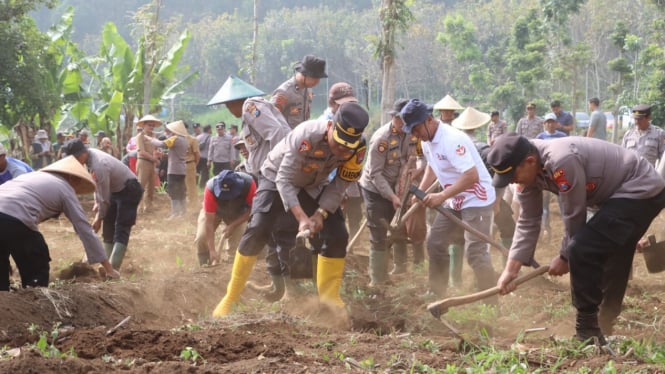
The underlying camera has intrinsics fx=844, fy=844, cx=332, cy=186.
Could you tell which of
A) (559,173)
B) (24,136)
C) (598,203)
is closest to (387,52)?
(598,203)

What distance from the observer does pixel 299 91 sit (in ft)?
26.8

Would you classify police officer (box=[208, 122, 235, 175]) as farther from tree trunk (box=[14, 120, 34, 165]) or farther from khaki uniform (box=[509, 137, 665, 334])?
khaki uniform (box=[509, 137, 665, 334])

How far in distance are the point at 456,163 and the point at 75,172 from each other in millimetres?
3152

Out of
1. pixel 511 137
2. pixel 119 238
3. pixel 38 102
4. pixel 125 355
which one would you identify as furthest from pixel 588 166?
pixel 38 102

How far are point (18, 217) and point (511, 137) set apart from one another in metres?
3.69

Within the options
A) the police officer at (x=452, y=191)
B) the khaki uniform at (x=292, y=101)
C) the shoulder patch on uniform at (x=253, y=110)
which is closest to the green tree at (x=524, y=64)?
the khaki uniform at (x=292, y=101)

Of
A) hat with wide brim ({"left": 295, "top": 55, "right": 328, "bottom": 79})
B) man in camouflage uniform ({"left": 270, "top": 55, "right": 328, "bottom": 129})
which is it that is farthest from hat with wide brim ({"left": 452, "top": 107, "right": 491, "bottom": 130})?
hat with wide brim ({"left": 295, "top": 55, "right": 328, "bottom": 79})

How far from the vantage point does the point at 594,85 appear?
4516cm

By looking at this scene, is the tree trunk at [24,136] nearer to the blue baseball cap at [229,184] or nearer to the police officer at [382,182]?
the blue baseball cap at [229,184]

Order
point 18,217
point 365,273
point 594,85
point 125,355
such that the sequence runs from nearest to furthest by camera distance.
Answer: point 125,355
point 18,217
point 365,273
point 594,85

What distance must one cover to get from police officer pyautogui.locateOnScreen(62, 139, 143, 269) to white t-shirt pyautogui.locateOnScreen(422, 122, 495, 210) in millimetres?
3189

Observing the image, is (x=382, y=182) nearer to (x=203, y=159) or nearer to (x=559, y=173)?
(x=559, y=173)

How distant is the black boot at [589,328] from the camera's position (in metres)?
5.33

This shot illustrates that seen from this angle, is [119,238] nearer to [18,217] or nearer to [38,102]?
[18,217]
